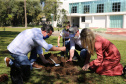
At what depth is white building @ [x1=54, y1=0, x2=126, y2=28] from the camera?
3681 cm

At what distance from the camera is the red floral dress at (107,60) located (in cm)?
369

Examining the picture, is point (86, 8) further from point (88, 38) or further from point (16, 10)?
point (88, 38)

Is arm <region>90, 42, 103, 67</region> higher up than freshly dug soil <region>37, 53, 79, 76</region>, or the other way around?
arm <region>90, 42, 103, 67</region>

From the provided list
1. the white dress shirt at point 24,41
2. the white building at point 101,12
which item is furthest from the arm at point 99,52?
the white building at point 101,12

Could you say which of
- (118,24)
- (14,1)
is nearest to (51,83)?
(118,24)

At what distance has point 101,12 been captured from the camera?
39.0 metres

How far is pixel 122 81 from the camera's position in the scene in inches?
144

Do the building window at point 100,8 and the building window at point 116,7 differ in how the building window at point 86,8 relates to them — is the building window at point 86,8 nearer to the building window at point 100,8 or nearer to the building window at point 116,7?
the building window at point 100,8

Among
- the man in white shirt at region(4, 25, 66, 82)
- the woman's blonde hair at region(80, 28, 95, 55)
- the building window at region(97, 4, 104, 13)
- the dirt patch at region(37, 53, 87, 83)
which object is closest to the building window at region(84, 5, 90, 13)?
the building window at region(97, 4, 104, 13)

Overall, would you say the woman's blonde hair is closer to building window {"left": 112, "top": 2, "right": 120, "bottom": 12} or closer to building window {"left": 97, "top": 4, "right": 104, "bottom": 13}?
building window {"left": 112, "top": 2, "right": 120, "bottom": 12}

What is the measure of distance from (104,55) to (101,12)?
37.1 m

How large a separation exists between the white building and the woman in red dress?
115ft

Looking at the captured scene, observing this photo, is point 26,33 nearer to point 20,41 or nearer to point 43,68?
point 20,41

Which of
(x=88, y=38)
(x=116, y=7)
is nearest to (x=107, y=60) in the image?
(x=88, y=38)
